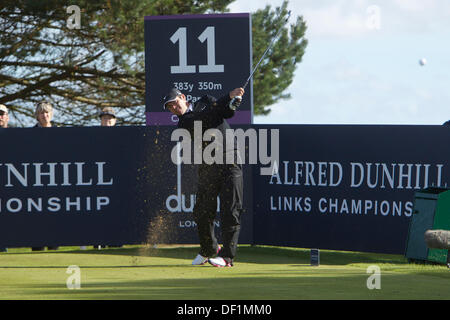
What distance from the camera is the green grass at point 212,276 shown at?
641 centimetres

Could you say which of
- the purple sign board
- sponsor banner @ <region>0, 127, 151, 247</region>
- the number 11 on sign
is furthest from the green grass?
the number 11 on sign

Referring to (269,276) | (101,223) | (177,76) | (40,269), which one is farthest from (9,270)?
(177,76)

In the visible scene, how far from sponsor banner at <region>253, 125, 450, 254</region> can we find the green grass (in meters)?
0.30

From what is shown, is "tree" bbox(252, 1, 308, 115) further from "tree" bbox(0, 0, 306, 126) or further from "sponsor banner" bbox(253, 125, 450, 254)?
"sponsor banner" bbox(253, 125, 450, 254)

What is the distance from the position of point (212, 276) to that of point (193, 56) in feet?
14.8

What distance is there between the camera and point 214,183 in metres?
8.59

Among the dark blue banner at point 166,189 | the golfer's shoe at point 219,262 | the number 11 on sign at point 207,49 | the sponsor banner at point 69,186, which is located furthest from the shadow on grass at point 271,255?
the number 11 on sign at point 207,49

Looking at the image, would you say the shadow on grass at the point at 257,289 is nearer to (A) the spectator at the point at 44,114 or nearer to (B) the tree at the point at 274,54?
(A) the spectator at the point at 44,114

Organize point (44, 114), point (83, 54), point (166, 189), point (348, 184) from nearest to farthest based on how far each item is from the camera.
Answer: point (348, 184)
point (166, 189)
point (44, 114)
point (83, 54)

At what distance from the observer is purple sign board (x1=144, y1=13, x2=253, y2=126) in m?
11.4

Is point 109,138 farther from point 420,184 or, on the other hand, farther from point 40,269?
point 420,184

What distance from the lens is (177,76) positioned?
37.6 ft

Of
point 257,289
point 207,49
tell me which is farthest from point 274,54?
point 257,289

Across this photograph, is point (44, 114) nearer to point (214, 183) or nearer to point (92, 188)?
point (92, 188)
